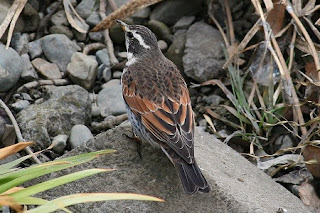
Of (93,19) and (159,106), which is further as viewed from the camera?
(93,19)

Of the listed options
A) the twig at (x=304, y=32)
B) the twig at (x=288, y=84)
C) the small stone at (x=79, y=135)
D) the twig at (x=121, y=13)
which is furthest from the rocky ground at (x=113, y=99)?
the twig at (x=304, y=32)

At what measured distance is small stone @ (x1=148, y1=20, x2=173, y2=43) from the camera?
7828 millimetres

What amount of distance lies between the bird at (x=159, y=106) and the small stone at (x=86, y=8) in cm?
185

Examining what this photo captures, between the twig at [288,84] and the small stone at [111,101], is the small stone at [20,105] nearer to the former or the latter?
the small stone at [111,101]

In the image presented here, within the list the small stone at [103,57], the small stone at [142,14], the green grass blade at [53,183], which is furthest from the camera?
the small stone at [142,14]

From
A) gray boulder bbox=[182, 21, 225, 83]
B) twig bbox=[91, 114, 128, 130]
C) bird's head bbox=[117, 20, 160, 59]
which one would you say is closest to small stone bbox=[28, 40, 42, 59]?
twig bbox=[91, 114, 128, 130]

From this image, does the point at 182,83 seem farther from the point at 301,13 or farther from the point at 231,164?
the point at 301,13

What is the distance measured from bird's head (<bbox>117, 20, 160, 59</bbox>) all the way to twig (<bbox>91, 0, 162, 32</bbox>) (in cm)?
97

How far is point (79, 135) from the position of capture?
659 centimetres

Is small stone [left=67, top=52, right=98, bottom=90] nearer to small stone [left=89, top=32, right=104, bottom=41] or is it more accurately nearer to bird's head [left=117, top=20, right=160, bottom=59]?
small stone [left=89, top=32, right=104, bottom=41]

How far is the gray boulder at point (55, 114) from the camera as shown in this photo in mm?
6457

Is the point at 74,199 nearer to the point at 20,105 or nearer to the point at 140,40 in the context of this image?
the point at 140,40

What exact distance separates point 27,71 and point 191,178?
10.1ft

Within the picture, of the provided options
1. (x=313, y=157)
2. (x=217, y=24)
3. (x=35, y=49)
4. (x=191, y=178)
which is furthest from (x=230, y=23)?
(x=191, y=178)
